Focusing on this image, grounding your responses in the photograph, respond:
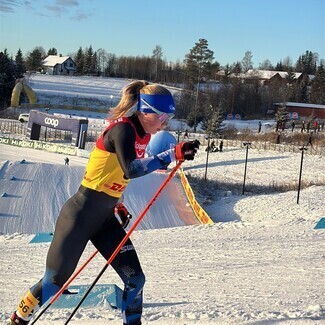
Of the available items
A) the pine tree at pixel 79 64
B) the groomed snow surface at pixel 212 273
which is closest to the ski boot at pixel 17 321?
the groomed snow surface at pixel 212 273

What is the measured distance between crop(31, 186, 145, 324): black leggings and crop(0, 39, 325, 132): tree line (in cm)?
4425

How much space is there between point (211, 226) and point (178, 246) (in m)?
3.41

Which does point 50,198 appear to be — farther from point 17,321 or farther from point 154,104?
point 154,104

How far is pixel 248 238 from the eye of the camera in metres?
11.8

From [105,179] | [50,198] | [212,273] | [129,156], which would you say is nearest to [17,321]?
[105,179]

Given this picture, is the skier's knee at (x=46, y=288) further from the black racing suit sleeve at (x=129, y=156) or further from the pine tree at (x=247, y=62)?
the pine tree at (x=247, y=62)

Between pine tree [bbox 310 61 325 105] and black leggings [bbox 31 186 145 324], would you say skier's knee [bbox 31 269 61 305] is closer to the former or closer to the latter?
black leggings [bbox 31 186 145 324]

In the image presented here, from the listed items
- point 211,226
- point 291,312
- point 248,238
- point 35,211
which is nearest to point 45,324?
point 291,312

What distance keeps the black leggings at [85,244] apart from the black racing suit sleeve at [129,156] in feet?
1.18

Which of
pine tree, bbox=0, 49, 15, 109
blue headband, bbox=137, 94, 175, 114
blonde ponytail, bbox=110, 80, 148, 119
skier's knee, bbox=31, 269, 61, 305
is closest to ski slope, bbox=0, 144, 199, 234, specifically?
skier's knee, bbox=31, 269, 61, 305

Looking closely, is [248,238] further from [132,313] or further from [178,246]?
[132,313]

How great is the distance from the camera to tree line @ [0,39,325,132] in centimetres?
6506

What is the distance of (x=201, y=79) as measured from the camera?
88.8 m

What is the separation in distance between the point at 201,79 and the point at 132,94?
3404 inches
